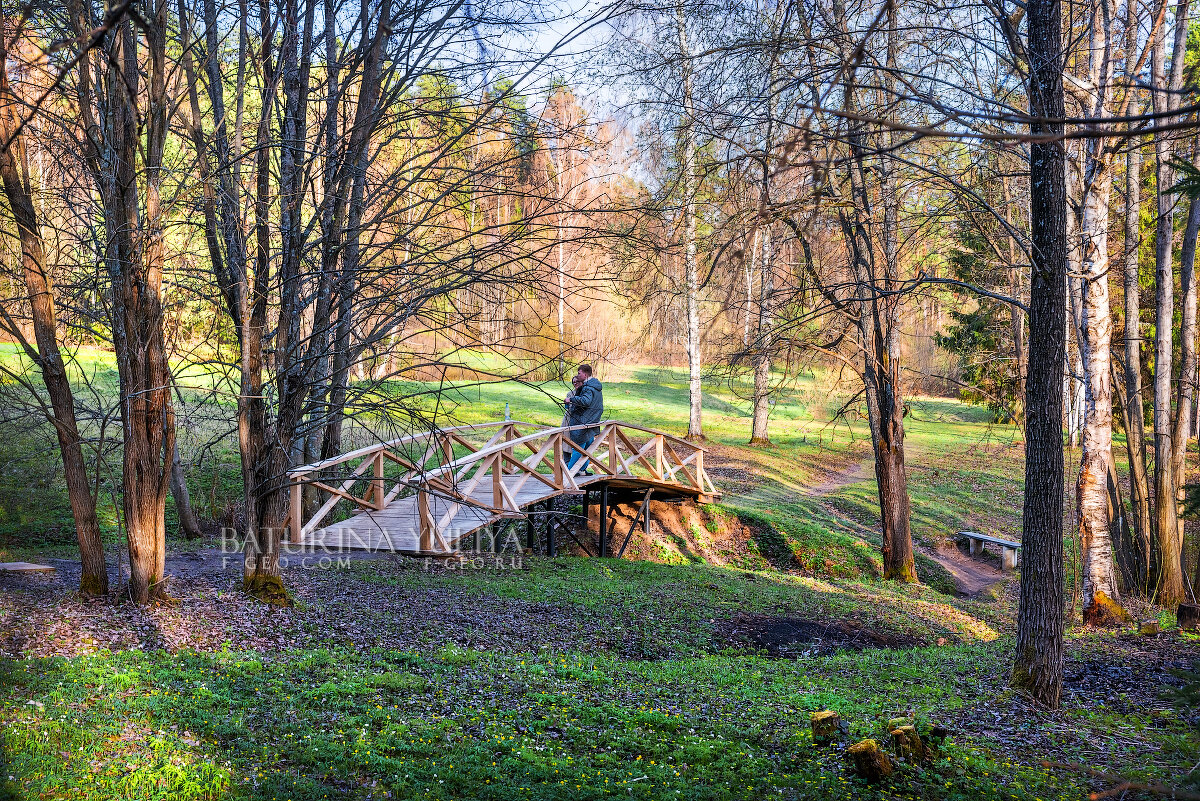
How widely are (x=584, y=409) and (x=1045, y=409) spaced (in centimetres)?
812

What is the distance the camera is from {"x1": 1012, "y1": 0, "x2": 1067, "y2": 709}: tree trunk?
19.5 feet

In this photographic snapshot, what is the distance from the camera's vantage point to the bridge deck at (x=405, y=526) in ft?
33.7

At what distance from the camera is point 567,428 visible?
13.0 m

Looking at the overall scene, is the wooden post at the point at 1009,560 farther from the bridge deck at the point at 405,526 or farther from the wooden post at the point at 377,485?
the wooden post at the point at 377,485

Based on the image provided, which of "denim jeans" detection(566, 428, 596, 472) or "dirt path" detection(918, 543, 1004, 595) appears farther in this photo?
"dirt path" detection(918, 543, 1004, 595)

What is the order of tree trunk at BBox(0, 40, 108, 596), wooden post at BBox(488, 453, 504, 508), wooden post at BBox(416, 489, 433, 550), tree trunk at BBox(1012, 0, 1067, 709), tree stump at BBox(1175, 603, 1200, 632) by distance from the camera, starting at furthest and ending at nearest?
wooden post at BBox(488, 453, 504, 508) < wooden post at BBox(416, 489, 433, 550) < tree stump at BBox(1175, 603, 1200, 632) < tree trunk at BBox(0, 40, 108, 596) < tree trunk at BBox(1012, 0, 1067, 709)

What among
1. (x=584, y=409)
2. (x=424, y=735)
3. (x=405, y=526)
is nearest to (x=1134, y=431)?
(x=584, y=409)

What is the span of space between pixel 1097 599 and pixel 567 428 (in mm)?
7462

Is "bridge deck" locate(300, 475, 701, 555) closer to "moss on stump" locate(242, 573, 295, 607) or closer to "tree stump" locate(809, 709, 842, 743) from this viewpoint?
"moss on stump" locate(242, 573, 295, 607)

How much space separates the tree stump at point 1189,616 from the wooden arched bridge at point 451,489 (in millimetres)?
7751

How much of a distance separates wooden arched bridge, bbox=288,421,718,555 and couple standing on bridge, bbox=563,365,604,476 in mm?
156

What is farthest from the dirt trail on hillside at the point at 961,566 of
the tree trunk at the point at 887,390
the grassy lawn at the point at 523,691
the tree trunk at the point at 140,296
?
the tree trunk at the point at 140,296

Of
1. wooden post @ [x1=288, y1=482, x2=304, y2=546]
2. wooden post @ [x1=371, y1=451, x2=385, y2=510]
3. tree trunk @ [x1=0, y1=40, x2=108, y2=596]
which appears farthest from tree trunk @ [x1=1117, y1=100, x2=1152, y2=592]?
tree trunk @ [x1=0, y1=40, x2=108, y2=596]

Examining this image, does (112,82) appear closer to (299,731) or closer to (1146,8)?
(299,731)
